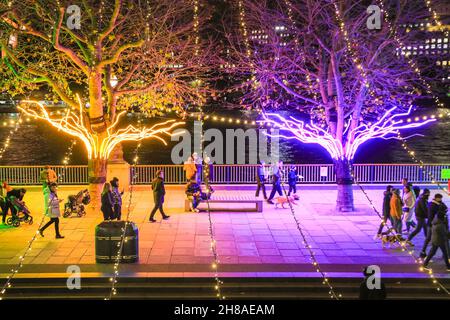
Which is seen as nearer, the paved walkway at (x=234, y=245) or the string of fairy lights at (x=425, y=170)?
the paved walkway at (x=234, y=245)

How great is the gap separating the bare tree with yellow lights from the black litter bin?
19.2 ft

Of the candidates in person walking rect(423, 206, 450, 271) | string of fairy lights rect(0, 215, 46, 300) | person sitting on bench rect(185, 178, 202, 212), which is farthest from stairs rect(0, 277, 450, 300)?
person sitting on bench rect(185, 178, 202, 212)

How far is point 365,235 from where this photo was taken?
14.1m

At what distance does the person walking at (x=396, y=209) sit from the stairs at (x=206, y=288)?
2753mm

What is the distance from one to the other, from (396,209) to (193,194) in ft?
22.0

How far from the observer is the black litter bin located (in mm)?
11438

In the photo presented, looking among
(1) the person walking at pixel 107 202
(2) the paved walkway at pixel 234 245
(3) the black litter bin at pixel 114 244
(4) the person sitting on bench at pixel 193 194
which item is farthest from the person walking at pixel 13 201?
(4) the person sitting on bench at pixel 193 194

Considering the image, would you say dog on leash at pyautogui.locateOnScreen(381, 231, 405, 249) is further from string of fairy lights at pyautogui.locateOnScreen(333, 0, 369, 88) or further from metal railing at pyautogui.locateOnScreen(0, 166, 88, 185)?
metal railing at pyautogui.locateOnScreen(0, 166, 88, 185)

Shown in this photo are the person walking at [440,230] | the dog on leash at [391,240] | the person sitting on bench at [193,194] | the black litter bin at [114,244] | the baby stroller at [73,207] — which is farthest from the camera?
the person sitting on bench at [193,194]

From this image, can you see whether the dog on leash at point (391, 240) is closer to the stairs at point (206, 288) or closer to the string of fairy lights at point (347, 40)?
the stairs at point (206, 288)

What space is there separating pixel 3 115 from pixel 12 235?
396 ft

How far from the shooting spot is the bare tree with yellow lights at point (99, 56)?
1586 centimetres
